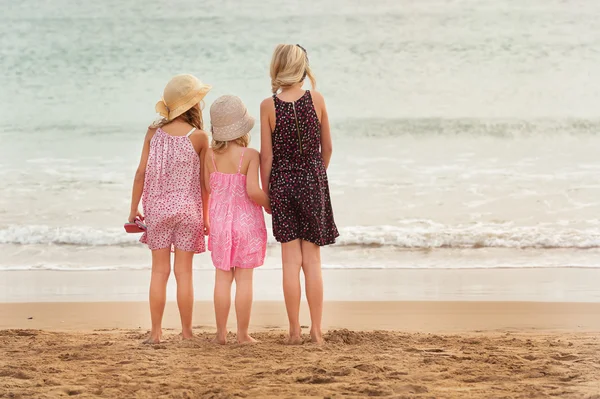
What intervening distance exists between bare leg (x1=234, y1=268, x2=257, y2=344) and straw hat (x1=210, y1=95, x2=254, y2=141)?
0.69 m

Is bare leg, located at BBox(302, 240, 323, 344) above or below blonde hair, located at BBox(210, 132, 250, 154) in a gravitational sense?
below

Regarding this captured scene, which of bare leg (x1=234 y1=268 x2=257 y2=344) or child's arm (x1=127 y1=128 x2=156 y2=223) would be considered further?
child's arm (x1=127 y1=128 x2=156 y2=223)

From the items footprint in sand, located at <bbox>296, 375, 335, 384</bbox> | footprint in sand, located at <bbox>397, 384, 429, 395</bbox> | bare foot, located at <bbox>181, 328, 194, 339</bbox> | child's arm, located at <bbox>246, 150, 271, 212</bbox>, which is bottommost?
footprint in sand, located at <bbox>397, 384, 429, 395</bbox>

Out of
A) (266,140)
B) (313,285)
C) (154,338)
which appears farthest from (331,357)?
(266,140)

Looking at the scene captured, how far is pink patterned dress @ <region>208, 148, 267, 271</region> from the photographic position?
4.06 m

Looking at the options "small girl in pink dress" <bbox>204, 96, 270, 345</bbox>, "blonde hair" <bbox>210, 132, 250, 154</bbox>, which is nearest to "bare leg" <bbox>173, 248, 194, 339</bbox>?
"small girl in pink dress" <bbox>204, 96, 270, 345</bbox>

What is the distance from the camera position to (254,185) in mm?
4031

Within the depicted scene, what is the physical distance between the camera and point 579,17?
15539 millimetres

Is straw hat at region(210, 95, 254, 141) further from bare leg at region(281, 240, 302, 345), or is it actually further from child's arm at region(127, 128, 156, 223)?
bare leg at region(281, 240, 302, 345)

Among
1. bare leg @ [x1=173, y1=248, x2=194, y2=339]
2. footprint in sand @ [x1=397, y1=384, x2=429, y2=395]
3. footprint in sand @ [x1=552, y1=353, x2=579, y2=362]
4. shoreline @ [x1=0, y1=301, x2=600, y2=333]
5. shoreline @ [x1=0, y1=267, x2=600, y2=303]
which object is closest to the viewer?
footprint in sand @ [x1=397, y1=384, x2=429, y2=395]

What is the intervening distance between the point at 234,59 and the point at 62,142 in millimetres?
3815

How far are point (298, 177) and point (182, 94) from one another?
74 cm

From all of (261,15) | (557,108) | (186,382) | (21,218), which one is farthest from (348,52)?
(186,382)

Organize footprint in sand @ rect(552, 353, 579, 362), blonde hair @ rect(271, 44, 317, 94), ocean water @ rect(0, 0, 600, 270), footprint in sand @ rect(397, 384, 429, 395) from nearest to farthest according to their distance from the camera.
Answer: footprint in sand @ rect(397, 384, 429, 395) → footprint in sand @ rect(552, 353, 579, 362) → blonde hair @ rect(271, 44, 317, 94) → ocean water @ rect(0, 0, 600, 270)
